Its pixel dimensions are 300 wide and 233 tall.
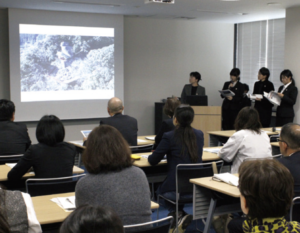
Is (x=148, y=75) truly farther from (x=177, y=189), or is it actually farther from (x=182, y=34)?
(x=177, y=189)

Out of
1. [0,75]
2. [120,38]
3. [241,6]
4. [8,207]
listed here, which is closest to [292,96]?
[241,6]

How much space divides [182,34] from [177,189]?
21.6ft

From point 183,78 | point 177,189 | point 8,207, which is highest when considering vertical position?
point 183,78

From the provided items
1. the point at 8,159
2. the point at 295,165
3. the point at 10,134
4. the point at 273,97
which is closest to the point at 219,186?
the point at 295,165

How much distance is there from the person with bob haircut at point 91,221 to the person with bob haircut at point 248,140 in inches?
116

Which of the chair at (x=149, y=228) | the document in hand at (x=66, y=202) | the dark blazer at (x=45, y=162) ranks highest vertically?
the dark blazer at (x=45, y=162)

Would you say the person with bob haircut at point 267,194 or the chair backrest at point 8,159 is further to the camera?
the chair backrest at point 8,159

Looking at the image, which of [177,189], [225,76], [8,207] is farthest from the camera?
[225,76]

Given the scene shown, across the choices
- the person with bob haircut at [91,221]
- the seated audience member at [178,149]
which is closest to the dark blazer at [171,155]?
the seated audience member at [178,149]

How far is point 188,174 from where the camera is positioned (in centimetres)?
355

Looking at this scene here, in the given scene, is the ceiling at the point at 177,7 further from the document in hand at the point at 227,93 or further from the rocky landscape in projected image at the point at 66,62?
the document in hand at the point at 227,93

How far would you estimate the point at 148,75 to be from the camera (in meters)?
9.23

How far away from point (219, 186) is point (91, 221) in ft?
7.18

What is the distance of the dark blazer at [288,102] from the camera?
23.8 feet
